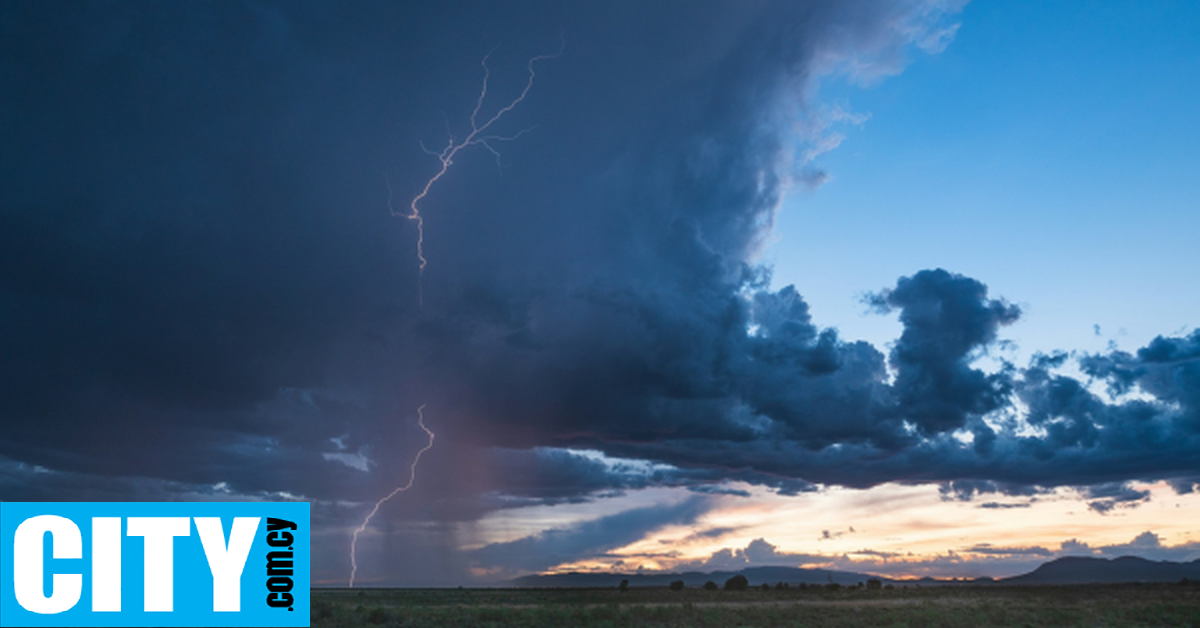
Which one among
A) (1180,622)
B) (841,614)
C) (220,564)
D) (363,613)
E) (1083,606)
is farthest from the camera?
(1083,606)

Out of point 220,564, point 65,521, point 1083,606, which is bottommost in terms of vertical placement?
point 1083,606

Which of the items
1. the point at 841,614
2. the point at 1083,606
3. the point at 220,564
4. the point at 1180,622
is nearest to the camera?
the point at 220,564

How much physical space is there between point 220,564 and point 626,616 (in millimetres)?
34944

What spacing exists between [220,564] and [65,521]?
4.90 m

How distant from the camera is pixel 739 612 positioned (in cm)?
5772

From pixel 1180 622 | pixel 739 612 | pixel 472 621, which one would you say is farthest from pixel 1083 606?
pixel 472 621

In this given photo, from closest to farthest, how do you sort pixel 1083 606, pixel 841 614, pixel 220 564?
pixel 220 564 < pixel 841 614 < pixel 1083 606

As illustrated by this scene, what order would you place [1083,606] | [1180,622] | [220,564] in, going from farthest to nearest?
[1083,606] → [1180,622] → [220,564]

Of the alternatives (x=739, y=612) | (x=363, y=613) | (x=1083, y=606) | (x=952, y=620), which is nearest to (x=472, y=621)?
(x=363, y=613)

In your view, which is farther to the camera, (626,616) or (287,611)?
(626,616)

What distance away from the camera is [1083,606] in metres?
61.4

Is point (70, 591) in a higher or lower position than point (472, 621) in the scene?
higher

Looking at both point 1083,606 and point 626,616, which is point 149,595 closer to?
point 626,616

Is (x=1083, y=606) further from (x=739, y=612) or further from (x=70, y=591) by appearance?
(x=70, y=591)
